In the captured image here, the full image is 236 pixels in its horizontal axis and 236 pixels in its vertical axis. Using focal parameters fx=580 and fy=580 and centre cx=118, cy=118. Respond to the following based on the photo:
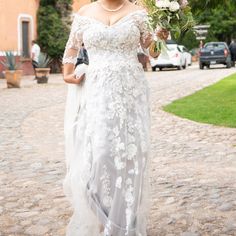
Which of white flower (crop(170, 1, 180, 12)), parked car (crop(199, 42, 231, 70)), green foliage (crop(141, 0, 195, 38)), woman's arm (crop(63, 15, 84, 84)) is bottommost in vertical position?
parked car (crop(199, 42, 231, 70))

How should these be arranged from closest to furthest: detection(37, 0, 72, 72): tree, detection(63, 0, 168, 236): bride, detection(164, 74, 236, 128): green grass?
detection(63, 0, 168, 236): bride, detection(164, 74, 236, 128): green grass, detection(37, 0, 72, 72): tree

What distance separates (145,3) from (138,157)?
1101 millimetres

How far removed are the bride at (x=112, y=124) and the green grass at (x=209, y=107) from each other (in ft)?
22.7

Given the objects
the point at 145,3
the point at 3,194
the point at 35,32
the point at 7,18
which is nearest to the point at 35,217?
the point at 3,194

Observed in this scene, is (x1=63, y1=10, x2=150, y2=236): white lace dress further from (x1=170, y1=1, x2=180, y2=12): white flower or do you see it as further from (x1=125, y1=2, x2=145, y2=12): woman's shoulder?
(x1=170, y1=1, x2=180, y2=12): white flower

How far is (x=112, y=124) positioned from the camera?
13.5 ft

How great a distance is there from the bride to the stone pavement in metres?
0.58

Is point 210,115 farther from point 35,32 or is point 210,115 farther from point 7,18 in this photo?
point 35,32

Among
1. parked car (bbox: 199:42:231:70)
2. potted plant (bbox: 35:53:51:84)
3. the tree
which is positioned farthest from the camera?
parked car (bbox: 199:42:231:70)

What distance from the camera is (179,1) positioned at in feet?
13.2

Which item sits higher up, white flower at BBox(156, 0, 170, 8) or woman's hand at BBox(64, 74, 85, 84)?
white flower at BBox(156, 0, 170, 8)

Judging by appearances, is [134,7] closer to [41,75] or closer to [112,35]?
[112,35]

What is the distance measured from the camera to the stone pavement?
490 cm

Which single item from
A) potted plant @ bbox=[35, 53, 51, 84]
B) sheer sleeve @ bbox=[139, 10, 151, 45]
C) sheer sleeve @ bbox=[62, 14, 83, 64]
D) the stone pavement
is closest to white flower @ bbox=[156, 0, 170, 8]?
sheer sleeve @ bbox=[139, 10, 151, 45]
